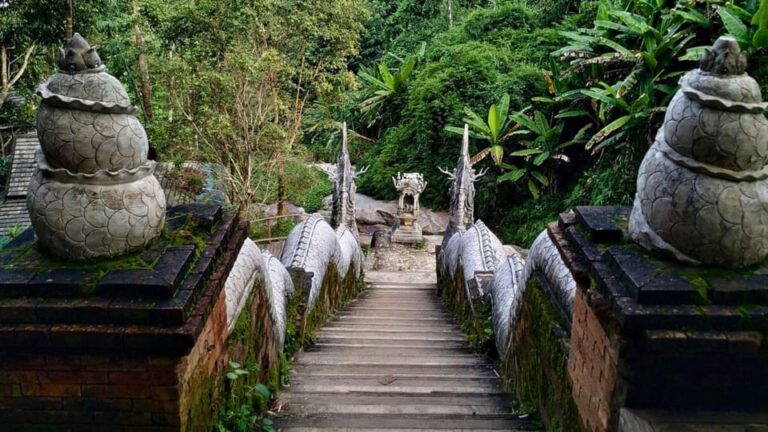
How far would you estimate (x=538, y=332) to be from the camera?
12.8 ft

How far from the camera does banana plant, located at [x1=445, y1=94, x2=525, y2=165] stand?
1591cm

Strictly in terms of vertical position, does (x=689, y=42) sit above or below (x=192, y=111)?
above

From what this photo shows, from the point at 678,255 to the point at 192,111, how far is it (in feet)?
40.7

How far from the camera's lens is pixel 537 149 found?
15.3 meters

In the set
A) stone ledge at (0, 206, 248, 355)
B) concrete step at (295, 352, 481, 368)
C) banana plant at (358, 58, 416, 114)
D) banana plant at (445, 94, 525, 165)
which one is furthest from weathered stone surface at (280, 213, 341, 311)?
banana plant at (358, 58, 416, 114)

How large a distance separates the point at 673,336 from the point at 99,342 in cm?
226

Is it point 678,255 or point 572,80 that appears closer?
point 678,255

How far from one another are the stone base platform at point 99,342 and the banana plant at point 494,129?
45.5ft

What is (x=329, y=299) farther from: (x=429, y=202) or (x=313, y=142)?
(x=313, y=142)

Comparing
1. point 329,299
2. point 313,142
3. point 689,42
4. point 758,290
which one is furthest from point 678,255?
point 313,142

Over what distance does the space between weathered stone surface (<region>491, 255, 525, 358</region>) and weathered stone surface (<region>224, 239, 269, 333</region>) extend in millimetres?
1976

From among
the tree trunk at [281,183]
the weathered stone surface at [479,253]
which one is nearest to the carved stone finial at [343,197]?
the tree trunk at [281,183]

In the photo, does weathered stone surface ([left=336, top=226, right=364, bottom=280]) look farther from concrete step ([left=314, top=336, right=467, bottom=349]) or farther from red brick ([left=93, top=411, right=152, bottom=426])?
red brick ([left=93, top=411, right=152, bottom=426])

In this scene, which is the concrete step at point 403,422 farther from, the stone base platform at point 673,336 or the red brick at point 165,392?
the red brick at point 165,392
